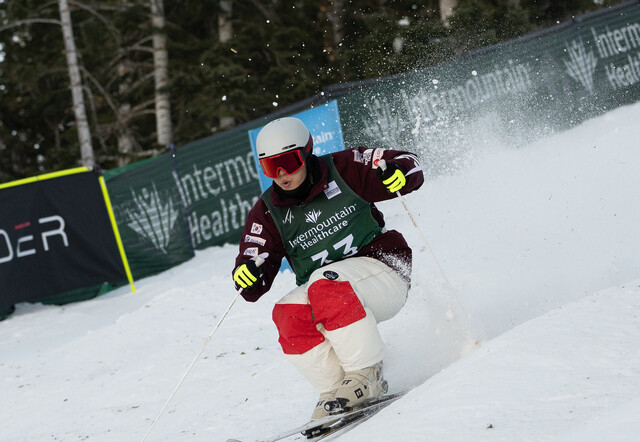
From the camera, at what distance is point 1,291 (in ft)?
32.6

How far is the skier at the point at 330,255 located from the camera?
12.1ft

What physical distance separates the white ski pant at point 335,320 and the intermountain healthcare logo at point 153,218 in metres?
7.93

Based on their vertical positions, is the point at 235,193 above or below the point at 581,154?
above

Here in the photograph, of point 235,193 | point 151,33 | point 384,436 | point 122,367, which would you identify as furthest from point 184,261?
point 384,436

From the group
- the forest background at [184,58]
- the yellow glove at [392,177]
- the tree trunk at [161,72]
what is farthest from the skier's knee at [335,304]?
the tree trunk at [161,72]

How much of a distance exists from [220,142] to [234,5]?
1013cm

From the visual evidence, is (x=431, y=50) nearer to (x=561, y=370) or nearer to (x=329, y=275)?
(x=329, y=275)

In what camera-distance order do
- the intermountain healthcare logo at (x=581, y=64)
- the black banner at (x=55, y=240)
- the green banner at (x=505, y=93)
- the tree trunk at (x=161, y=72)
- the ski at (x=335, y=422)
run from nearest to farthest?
1. the ski at (x=335, y=422)
2. the green banner at (x=505, y=93)
3. the black banner at (x=55, y=240)
4. the intermountain healthcare logo at (x=581, y=64)
5. the tree trunk at (x=161, y=72)

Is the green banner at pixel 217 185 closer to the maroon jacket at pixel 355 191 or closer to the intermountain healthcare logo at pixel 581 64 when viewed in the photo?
the intermountain healthcare logo at pixel 581 64

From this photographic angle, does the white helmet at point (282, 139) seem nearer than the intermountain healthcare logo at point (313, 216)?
Yes

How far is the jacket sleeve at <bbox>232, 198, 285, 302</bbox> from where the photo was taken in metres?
4.02

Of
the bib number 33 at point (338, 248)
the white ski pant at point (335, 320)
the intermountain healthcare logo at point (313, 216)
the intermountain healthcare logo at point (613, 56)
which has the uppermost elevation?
the intermountain healthcare logo at point (613, 56)

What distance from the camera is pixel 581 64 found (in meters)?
11.4

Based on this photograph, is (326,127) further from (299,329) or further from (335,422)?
(335,422)
